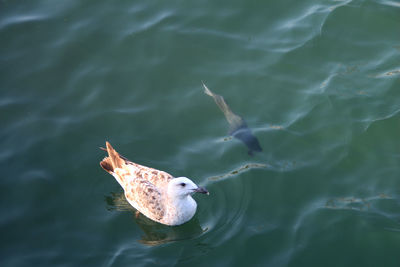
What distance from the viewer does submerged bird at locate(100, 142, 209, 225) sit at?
23.6ft

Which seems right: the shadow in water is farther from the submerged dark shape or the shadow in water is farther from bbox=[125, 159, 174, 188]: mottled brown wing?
the submerged dark shape

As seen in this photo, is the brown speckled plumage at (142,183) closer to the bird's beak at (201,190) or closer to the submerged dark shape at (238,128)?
the bird's beak at (201,190)

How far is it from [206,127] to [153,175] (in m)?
1.53

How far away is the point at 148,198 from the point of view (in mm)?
7406

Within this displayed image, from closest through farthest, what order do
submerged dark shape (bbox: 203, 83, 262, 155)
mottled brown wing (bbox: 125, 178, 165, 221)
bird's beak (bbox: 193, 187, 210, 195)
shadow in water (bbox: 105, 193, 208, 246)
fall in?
bird's beak (bbox: 193, 187, 210, 195) → shadow in water (bbox: 105, 193, 208, 246) → mottled brown wing (bbox: 125, 178, 165, 221) → submerged dark shape (bbox: 203, 83, 262, 155)

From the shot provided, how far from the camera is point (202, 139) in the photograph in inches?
330

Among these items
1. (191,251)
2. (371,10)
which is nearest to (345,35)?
(371,10)

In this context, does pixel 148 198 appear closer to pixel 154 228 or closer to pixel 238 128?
pixel 154 228

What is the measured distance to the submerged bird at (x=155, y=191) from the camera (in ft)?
23.6

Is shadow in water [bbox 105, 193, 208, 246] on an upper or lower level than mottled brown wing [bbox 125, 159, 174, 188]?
lower

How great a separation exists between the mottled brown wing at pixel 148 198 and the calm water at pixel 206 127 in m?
0.24

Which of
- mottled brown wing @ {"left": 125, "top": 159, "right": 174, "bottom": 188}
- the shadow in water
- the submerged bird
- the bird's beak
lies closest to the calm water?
the shadow in water

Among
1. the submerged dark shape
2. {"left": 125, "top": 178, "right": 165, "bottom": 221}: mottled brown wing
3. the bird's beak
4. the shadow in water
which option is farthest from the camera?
the submerged dark shape

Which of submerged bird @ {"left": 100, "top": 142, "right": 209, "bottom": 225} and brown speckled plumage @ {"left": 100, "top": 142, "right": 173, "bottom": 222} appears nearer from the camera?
submerged bird @ {"left": 100, "top": 142, "right": 209, "bottom": 225}
